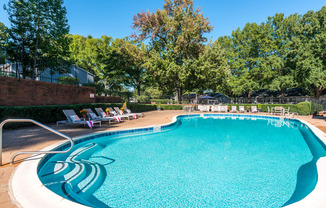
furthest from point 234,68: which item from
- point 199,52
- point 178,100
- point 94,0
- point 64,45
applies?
point 64,45

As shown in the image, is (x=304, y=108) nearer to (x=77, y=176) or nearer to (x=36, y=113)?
(x=77, y=176)

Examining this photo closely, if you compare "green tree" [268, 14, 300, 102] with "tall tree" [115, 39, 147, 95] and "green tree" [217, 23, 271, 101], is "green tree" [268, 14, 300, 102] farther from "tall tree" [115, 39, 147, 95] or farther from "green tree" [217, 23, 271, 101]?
"tall tree" [115, 39, 147, 95]

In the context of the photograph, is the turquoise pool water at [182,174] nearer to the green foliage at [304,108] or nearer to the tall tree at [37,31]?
the tall tree at [37,31]

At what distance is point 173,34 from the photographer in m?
23.7

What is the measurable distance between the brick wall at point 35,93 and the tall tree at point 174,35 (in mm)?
13093

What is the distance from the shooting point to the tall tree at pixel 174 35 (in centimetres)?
2286

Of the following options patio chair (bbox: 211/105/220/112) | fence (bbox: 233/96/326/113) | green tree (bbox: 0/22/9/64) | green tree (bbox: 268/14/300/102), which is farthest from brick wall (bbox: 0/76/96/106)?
fence (bbox: 233/96/326/113)

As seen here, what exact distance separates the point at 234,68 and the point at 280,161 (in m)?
28.5

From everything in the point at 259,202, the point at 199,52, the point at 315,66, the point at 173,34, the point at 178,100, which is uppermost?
the point at 173,34

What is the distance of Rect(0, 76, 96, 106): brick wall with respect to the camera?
8.76 meters

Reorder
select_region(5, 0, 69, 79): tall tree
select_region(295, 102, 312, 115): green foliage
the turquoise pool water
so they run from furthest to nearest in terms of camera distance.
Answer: select_region(295, 102, 312, 115): green foliage < select_region(5, 0, 69, 79): tall tree < the turquoise pool water

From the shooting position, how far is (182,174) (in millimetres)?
4250

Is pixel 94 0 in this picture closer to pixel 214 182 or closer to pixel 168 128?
pixel 168 128

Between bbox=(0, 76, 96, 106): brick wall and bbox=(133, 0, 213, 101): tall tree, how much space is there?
13.1 metres
